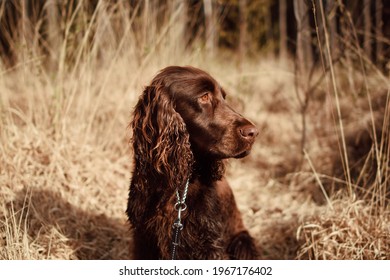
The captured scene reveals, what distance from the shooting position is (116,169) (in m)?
3.75

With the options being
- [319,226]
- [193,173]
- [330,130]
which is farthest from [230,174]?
[193,173]

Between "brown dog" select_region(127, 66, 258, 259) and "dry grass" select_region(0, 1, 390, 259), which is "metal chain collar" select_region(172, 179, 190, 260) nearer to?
"brown dog" select_region(127, 66, 258, 259)

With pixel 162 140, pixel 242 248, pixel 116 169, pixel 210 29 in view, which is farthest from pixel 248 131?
pixel 210 29

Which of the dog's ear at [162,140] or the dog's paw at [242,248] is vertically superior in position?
the dog's ear at [162,140]

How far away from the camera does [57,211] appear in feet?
9.98

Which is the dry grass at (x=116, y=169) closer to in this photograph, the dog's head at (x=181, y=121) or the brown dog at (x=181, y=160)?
the brown dog at (x=181, y=160)

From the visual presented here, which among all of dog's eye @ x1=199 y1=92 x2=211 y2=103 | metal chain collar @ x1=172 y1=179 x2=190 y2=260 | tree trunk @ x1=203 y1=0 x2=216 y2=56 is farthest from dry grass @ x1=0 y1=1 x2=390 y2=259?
dog's eye @ x1=199 y1=92 x2=211 y2=103

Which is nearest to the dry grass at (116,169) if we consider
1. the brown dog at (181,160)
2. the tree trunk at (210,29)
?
the tree trunk at (210,29)

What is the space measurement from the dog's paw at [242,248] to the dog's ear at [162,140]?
62cm

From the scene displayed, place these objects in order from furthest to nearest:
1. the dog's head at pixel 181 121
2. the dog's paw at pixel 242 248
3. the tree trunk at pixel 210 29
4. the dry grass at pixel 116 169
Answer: the tree trunk at pixel 210 29
the dry grass at pixel 116 169
the dog's paw at pixel 242 248
the dog's head at pixel 181 121

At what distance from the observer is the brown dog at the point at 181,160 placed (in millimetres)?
2250

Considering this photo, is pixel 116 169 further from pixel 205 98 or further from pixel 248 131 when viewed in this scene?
pixel 248 131

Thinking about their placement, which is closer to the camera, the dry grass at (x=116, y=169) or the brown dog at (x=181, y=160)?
the brown dog at (x=181, y=160)

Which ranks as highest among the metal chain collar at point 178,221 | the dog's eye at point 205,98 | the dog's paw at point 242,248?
the dog's eye at point 205,98
